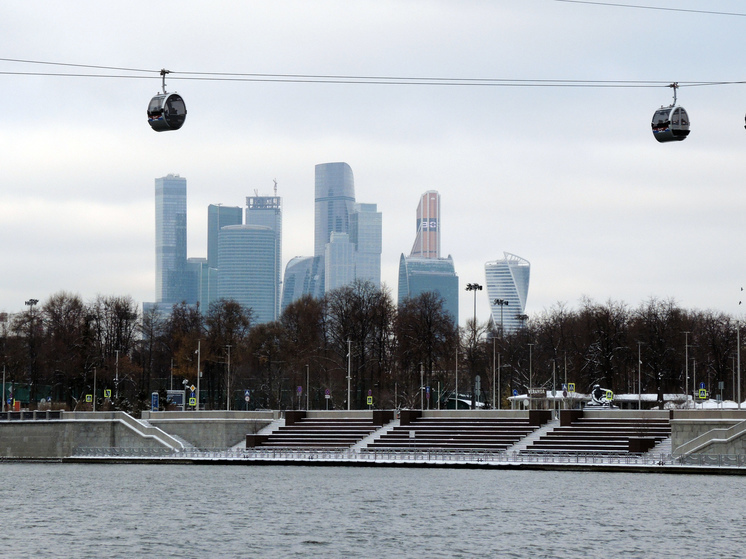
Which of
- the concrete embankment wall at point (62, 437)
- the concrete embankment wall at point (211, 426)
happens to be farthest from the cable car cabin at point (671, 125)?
the concrete embankment wall at point (62, 437)

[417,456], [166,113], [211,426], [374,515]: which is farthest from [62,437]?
[166,113]

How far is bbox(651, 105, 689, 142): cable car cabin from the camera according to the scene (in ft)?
128

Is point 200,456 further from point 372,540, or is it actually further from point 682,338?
point 682,338

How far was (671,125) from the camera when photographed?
39.0m

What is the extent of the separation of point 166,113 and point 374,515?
24.1m

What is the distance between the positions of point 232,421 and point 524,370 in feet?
170

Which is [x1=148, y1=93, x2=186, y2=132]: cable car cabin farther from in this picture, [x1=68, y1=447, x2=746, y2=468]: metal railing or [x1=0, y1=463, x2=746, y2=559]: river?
[x1=68, y1=447, x2=746, y2=468]: metal railing

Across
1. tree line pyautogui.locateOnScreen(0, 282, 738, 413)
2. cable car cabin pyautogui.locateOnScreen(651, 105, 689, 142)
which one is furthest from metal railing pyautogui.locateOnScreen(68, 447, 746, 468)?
cable car cabin pyautogui.locateOnScreen(651, 105, 689, 142)

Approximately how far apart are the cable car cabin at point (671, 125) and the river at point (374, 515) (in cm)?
1465

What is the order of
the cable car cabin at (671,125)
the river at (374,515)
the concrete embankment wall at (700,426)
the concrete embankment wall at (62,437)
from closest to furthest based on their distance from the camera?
the cable car cabin at (671,125) < the river at (374,515) < the concrete embankment wall at (700,426) < the concrete embankment wall at (62,437)

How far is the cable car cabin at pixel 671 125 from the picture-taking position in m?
39.0

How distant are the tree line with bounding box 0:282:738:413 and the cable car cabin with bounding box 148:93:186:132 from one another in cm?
8579

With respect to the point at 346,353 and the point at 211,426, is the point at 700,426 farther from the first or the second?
the point at 346,353

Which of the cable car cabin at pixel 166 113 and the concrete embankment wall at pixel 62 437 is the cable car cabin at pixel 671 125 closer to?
the cable car cabin at pixel 166 113
